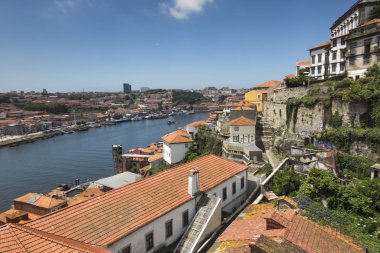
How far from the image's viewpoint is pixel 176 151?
3691 centimetres

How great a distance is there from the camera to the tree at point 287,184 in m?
16.0

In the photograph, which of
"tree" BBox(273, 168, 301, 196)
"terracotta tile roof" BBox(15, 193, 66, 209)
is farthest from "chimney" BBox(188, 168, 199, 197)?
"terracotta tile roof" BBox(15, 193, 66, 209)

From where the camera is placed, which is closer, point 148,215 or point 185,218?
point 148,215

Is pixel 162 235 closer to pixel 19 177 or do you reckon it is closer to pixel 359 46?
pixel 359 46

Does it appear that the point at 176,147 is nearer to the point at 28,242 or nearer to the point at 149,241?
the point at 149,241

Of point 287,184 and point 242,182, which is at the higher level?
point 287,184

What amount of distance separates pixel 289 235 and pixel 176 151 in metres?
28.8

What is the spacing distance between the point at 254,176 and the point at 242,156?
782cm

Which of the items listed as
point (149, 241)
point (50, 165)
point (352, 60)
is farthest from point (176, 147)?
point (50, 165)

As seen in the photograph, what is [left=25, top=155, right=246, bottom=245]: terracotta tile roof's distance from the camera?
32.6 feet

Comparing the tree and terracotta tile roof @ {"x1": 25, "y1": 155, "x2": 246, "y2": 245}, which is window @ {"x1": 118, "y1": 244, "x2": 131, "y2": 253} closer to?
terracotta tile roof @ {"x1": 25, "y1": 155, "x2": 246, "y2": 245}

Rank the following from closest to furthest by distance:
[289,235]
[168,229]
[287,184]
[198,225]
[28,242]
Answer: [28,242], [289,235], [168,229], [198,225], [287,184]

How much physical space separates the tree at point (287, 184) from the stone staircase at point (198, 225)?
4.77 m

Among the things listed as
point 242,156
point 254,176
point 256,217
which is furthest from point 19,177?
point 256,217
